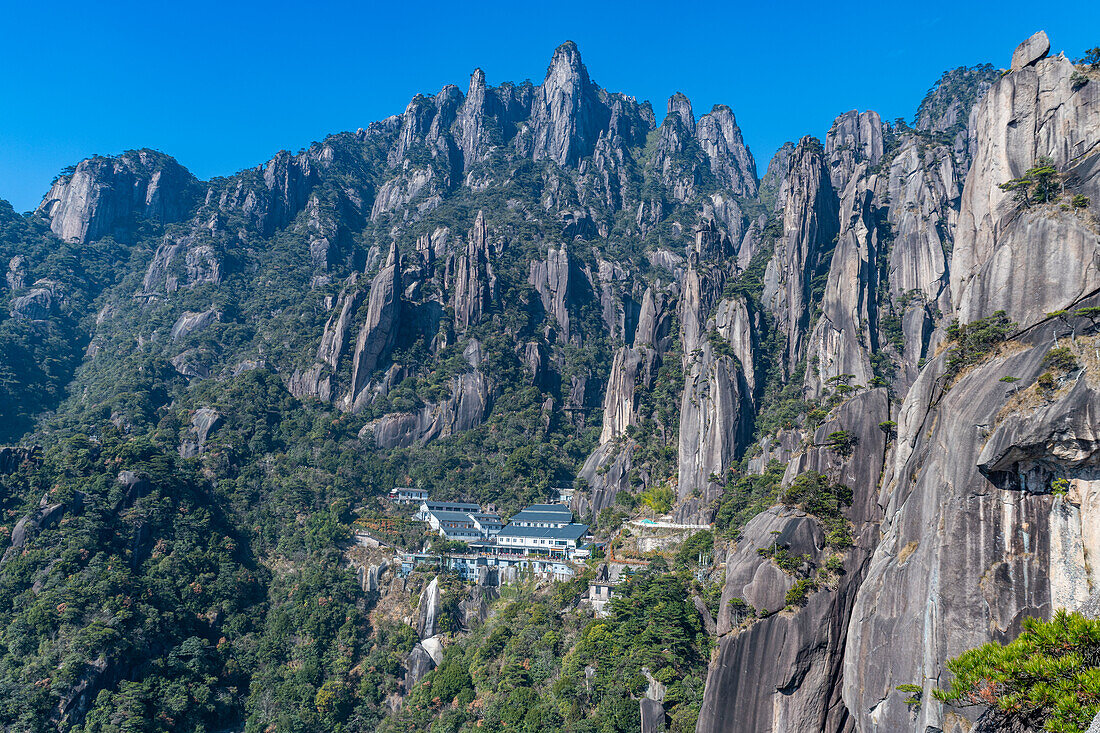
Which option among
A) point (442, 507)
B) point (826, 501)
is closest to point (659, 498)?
point (442, 507)

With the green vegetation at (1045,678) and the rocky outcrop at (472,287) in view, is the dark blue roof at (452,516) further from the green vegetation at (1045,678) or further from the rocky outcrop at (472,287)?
the green vegetation at (1045,678)

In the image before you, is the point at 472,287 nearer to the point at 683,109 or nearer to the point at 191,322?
→ the point at 191,322

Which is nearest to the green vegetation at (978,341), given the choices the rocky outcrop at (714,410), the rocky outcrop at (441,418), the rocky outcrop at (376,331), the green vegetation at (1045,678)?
the green vegetation at (1045,678)

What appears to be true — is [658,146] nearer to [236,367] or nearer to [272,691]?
[236,367]

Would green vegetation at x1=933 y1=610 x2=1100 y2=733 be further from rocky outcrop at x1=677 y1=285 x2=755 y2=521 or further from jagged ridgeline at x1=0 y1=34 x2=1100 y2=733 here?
rocky outcrop at x1=677 y1=285 x2=755 y2=521

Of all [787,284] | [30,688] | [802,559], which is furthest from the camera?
[787,284]

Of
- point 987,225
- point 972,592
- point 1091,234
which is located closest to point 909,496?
point 972,592

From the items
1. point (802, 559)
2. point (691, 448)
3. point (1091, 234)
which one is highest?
point (1091, 234)

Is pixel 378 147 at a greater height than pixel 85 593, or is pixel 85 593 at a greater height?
Result: pixel 378 147
